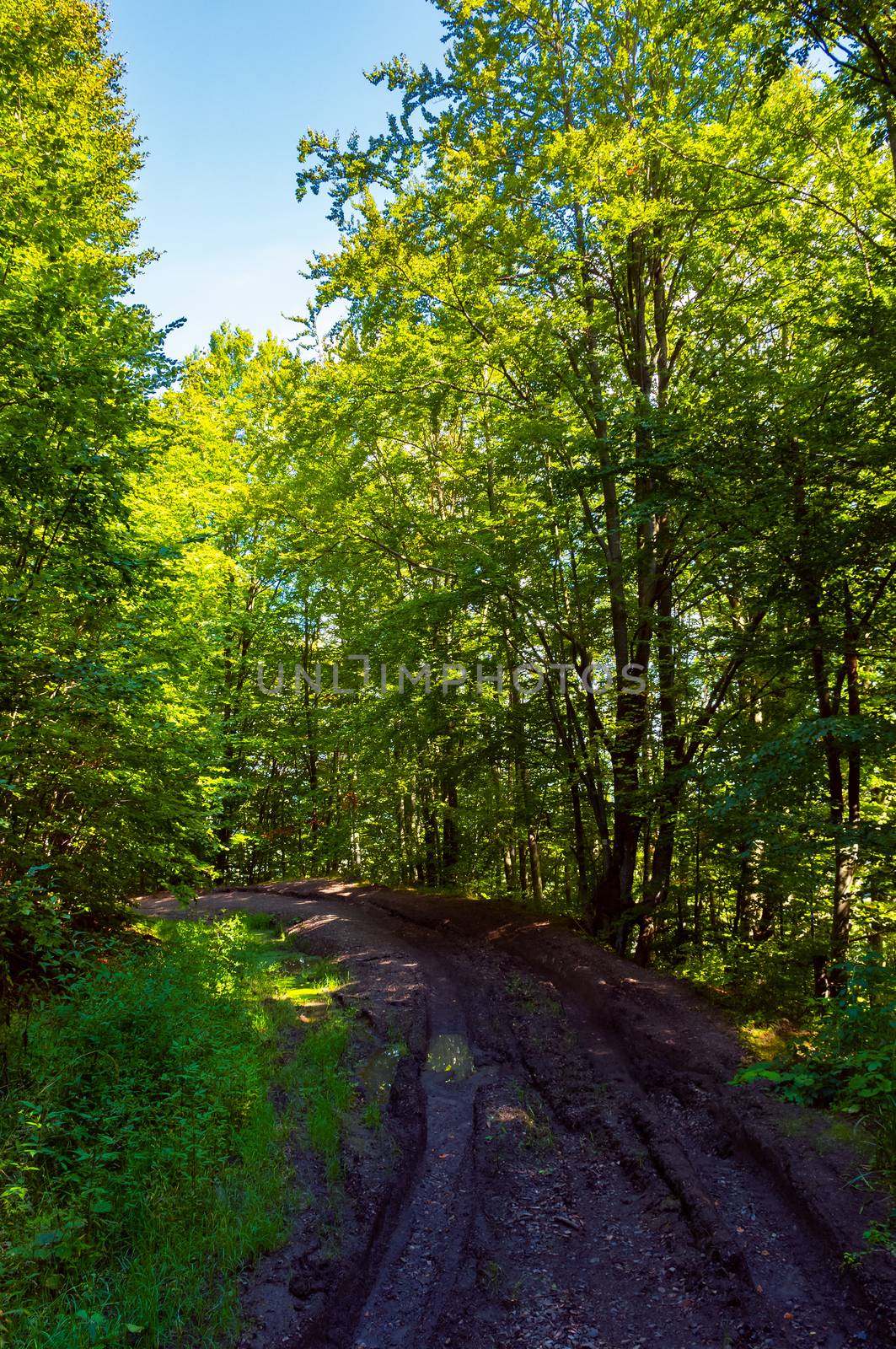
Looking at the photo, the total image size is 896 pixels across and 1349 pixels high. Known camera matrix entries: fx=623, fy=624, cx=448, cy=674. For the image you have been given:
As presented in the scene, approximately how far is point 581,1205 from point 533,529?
9961 millimetres

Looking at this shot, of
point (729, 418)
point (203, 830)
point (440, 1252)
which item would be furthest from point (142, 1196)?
point (729, 418)

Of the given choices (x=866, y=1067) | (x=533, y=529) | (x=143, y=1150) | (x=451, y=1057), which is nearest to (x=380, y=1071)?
(x=451, y=1057)

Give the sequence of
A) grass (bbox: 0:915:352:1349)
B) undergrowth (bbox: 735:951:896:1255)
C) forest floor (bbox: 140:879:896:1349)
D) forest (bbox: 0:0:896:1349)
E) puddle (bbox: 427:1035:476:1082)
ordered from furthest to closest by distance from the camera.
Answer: puddle (bbox: 427:1035:476:1082) → forest (bbox: 0:0:896:1349) → undergrowth (bbox: 735:951:896:1255) → forest floor (bbox: 140:879:896:1349) → grass (bbox: 0:915:352:1349)

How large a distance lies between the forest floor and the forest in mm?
381

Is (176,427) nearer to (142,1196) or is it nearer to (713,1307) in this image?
(142,1196)

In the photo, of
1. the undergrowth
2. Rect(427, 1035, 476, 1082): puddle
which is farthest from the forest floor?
the undergrowth

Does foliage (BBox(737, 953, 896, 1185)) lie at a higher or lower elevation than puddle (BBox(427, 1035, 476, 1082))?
higher

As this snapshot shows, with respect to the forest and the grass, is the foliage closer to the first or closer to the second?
the forest

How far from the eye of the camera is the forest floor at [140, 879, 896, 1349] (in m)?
3.99

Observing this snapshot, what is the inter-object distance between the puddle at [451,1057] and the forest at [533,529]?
135 centimetres

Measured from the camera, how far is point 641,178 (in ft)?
31.2

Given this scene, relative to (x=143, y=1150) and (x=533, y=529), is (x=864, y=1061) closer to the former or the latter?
(x=143, y=1150)

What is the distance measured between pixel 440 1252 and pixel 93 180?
1446 centimetres

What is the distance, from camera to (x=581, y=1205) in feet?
17.5
